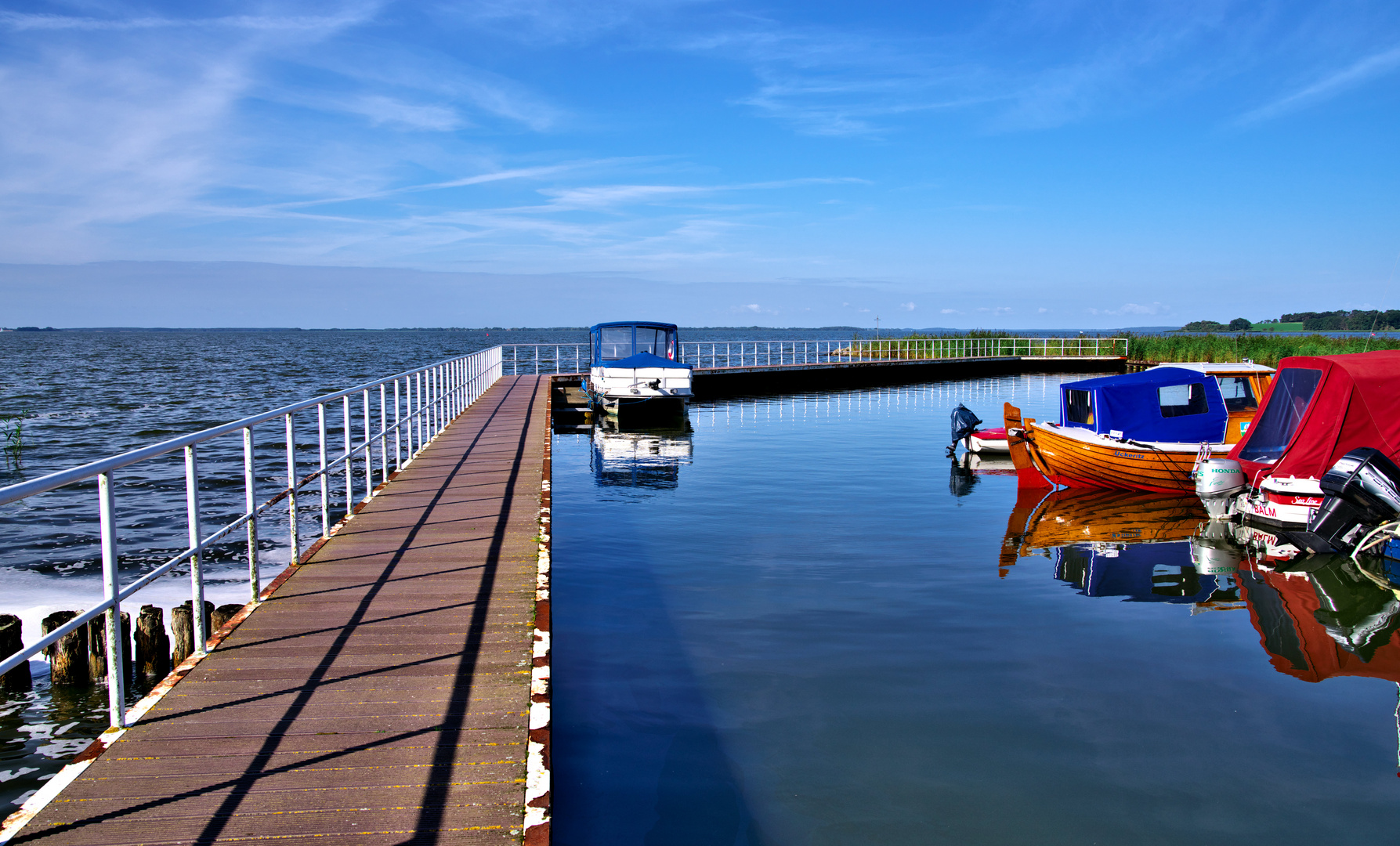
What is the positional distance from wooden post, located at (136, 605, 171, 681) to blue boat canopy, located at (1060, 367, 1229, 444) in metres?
14.5

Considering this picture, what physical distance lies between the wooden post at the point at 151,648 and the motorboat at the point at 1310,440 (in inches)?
510

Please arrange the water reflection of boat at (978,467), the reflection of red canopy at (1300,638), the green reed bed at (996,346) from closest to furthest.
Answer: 1. the reflection of red canopy at (1300,638)
2. the water reflection of boat at (978,467)
3. the green reed bed at (996,346)

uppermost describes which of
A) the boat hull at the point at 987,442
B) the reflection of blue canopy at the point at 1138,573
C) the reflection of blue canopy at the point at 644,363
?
the reflection of blue canopy at the point at 644,363

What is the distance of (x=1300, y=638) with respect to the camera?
816 centimetres

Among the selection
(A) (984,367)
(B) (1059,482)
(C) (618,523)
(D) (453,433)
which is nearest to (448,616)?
(C) (618,523)

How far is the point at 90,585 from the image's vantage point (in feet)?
34.0

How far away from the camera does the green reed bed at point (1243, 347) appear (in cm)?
3959

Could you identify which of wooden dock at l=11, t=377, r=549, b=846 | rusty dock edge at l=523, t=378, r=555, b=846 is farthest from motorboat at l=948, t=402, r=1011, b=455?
rusty dock edge at l=523, t=378, r=555, b=846

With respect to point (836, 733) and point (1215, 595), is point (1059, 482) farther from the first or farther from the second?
point (836, 733)

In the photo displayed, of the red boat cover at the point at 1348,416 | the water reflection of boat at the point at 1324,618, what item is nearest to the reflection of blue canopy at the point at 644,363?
the red boat cover at the point at 1348,416

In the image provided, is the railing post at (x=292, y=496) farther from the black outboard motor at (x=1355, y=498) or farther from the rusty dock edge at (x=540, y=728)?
the black outboard motor at (x=1355, y=498)

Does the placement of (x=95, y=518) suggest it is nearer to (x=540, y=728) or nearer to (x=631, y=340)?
(x=540, y=728)

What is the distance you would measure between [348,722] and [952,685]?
4.41 metres

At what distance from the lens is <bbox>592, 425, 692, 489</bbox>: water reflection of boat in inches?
651
